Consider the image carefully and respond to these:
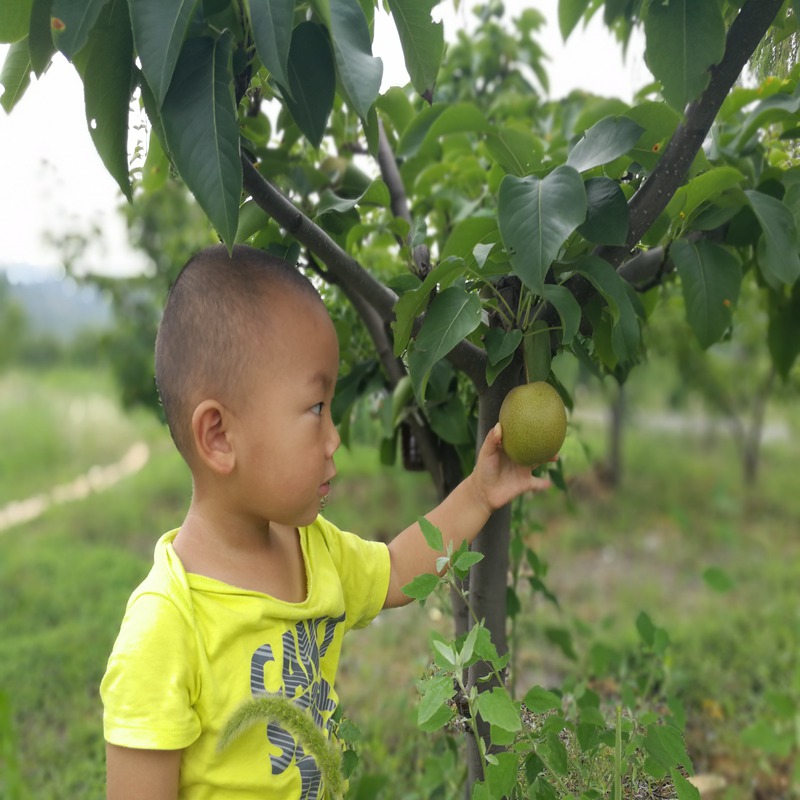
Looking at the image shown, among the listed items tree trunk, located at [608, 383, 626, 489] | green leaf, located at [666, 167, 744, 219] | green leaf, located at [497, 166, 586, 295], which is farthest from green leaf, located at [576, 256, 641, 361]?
tree trunk, located at [608, 383, 626, 489]

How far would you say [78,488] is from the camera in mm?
6230

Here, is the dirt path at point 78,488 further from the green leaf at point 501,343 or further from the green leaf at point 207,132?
the green leaf at point 207,132

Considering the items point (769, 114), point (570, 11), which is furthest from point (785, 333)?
point (570, 11)

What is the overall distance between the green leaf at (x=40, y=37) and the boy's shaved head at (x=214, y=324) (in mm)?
286

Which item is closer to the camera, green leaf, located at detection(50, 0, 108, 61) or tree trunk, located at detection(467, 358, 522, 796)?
green leaf, located at detection(50, 0, 108, 61)

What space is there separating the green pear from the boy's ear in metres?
0.35

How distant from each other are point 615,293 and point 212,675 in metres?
0.66

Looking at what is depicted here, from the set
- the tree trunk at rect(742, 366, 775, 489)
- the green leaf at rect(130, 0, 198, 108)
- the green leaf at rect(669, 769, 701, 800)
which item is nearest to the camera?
the green leaf at rect(130, 0, 198, 108)

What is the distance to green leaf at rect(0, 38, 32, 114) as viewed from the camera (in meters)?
1.01

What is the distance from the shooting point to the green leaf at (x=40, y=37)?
0.88 metres

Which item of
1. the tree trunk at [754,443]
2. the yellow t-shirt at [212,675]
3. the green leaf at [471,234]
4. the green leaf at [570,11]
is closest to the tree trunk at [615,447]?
the tree trunk at [754,443]

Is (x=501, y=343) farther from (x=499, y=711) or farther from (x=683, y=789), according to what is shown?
(x=683, y=789)

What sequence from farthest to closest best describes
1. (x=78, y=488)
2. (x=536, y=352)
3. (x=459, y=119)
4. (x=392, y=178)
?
(x=78, y=488), (x=392, y=178), (x=459, y=119), (x=536, y=352)

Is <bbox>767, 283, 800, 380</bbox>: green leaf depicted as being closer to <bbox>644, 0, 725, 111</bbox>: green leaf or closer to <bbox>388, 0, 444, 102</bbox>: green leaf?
<bbox>644, 0, 725, 111</bbox>: green leaf
